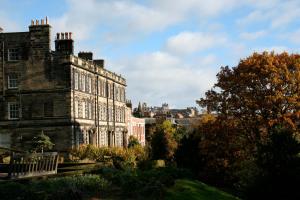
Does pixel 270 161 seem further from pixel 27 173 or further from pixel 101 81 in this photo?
pixel 101 81

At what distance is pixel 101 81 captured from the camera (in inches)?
Result: 2596

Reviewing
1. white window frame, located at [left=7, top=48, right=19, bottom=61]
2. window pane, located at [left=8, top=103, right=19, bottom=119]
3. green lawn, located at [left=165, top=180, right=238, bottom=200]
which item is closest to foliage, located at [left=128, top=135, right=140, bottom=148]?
window pane, located at [left=8, top=103, right=19, bottom=119]

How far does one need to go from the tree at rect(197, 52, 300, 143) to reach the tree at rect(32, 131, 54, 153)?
1903 centimetres

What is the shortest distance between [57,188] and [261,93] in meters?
25.3

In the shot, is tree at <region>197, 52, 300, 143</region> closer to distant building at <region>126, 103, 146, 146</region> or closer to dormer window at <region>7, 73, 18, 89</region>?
dormer window at <region>7, 73, 18, 89</region>

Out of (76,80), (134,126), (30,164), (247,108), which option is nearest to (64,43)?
(76,80)

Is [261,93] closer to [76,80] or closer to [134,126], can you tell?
[76,80]

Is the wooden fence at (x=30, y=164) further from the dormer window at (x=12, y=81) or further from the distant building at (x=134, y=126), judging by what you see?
the distant building at (x=134, y=126)

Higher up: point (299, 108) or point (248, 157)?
point (299, 108)

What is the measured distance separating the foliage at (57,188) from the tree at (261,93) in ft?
67.9

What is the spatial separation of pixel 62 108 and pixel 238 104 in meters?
21.0

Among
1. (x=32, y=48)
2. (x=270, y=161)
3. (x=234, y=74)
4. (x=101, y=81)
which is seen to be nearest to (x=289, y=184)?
(x=270, y=161)

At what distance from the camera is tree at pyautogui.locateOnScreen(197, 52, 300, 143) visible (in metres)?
39.5

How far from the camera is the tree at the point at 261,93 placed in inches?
1554
